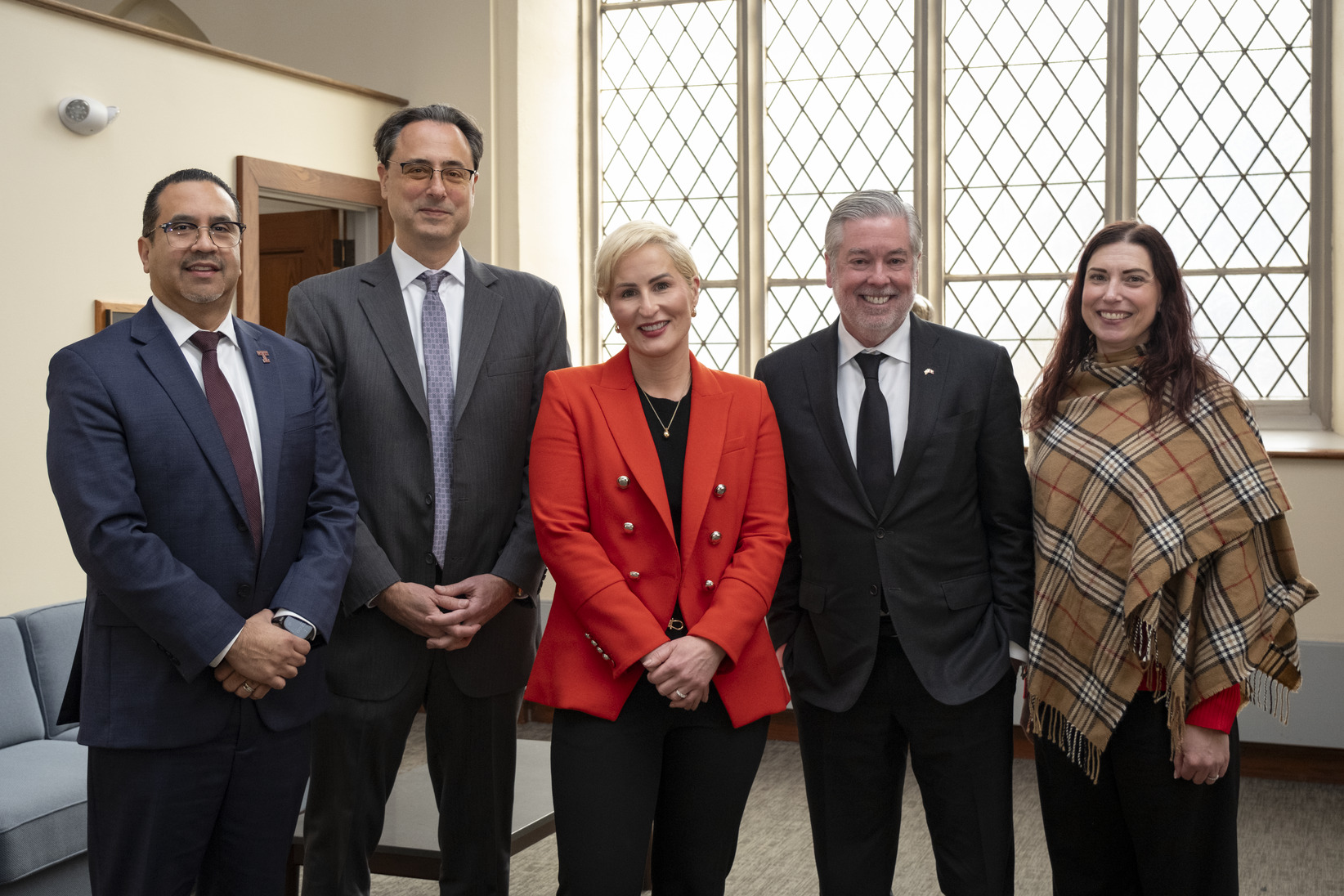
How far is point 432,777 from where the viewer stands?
2312mm

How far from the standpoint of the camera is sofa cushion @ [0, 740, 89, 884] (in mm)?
2785

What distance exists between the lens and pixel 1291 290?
4809 mm

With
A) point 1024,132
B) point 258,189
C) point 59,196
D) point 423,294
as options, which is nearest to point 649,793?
point 423,294

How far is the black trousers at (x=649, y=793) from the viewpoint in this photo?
1.93 meters

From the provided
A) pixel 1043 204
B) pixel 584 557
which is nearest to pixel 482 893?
pixel 584 557

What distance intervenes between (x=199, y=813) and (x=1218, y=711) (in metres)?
1.75

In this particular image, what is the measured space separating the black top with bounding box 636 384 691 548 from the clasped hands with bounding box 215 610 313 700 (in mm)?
686

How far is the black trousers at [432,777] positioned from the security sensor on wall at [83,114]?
2.43m

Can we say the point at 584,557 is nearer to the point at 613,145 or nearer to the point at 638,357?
the point at 638,357

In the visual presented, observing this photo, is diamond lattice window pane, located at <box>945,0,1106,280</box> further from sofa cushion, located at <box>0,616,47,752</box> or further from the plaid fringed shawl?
sofa cushion, located at <box>0,616,47,752</box>

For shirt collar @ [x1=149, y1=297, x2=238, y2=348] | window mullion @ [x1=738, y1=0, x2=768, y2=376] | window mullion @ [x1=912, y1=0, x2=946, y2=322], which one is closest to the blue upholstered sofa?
shirt collar @ [x1=149, y1=297, x2=238, y2=348]

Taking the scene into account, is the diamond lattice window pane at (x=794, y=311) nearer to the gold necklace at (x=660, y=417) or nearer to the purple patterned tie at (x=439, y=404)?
the purple patterned tie at (x=439, y=404)

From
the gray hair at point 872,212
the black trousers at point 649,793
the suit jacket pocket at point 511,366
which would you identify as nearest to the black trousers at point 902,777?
the black trousers at point 649,793

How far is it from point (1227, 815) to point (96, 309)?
3.56 m
